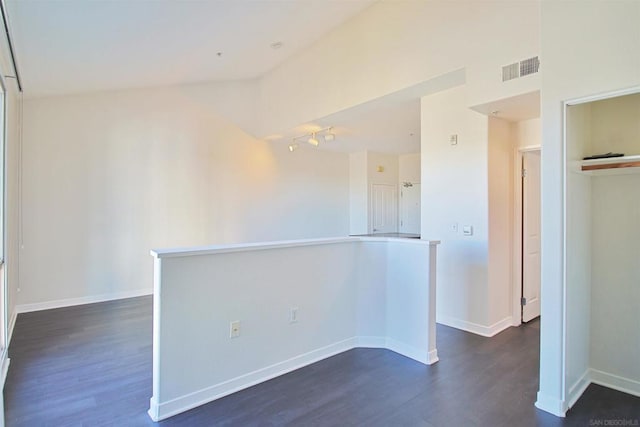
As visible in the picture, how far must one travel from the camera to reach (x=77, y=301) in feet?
15.5

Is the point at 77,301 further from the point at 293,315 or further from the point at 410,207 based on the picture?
the point at 410,207

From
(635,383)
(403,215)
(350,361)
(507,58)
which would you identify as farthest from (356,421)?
(403,215)

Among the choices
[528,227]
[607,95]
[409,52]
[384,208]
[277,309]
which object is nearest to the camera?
[607,95]

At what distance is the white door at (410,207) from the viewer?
798 centimetres

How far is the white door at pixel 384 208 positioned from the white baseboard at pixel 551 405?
551 cm

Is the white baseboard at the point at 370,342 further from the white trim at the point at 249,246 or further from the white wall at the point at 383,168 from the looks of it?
the white wall at the point at 383,168

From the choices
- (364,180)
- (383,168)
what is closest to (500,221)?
(364,180)

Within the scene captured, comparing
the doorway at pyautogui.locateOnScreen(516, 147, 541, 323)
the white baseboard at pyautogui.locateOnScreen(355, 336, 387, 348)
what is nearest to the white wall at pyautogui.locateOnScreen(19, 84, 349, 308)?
the white baseboard at pyautogui.locateOnScreen(355, 336, 387, 348)

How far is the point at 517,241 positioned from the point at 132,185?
215 inches

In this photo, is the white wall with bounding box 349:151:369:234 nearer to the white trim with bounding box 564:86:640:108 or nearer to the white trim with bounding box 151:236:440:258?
the white trim with bounding box 151:236:440:258

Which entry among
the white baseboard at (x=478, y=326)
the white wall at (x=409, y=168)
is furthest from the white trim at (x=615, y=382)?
the white wall at (x=409, y=168)

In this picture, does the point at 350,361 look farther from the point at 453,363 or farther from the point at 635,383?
the point at 635,383

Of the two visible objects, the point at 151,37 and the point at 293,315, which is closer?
the point at 293,315

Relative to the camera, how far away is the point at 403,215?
8195mm
